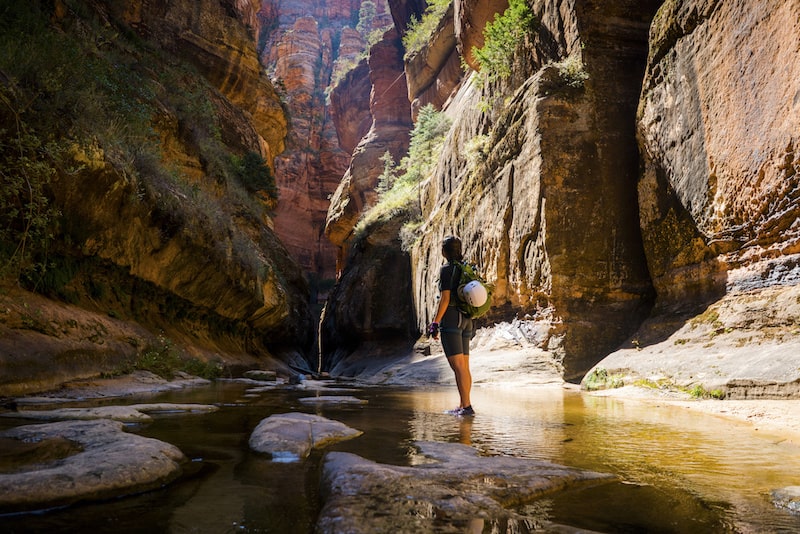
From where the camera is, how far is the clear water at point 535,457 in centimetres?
146

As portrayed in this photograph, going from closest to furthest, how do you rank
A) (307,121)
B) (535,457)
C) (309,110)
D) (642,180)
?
(535,457), (642,180), (307,121), (309,110)

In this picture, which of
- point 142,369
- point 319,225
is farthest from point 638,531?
point 319,225

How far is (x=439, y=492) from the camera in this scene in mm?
1701

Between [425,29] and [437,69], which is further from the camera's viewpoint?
[437,69]

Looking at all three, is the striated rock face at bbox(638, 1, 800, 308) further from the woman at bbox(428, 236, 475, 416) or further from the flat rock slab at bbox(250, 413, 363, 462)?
the flat rock slab at bbox(250, 413, 363, 462)

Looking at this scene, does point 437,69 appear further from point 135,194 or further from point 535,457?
point 535,457

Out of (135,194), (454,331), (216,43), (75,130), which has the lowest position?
(454,331)

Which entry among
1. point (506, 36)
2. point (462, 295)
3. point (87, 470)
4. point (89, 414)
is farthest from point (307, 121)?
point (87, 470)

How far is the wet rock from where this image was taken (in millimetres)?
1592

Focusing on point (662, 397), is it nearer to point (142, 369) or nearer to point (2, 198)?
point (142, 369)

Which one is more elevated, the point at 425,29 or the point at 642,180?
the point at 425,29

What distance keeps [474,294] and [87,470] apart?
3.44 meters

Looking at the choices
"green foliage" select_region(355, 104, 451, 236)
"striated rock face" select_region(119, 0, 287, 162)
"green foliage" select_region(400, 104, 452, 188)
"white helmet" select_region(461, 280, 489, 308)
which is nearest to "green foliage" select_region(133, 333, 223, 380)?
"white helmet" select_region(461, 280, 489, 308)

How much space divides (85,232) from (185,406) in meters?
4.23
